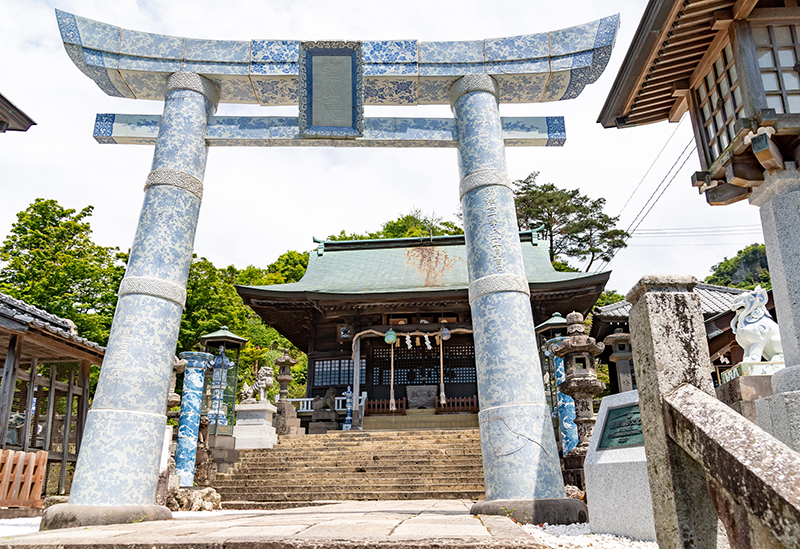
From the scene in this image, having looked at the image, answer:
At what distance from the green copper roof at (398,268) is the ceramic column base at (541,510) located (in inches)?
491

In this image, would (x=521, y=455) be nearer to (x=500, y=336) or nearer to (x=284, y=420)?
(x=500, y=336)

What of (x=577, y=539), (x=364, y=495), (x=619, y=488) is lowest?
(x=364, y=495)

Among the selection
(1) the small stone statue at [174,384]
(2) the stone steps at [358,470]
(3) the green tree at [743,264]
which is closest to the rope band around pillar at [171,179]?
(1) the small stone statue at [174,384]

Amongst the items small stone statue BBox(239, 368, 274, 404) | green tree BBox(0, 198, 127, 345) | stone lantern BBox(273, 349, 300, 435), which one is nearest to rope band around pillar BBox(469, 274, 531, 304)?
small stone statue BBox(239, 368, 274, 404)

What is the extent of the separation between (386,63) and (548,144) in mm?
2432

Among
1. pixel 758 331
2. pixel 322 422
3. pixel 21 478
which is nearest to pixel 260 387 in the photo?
pixel 322 422

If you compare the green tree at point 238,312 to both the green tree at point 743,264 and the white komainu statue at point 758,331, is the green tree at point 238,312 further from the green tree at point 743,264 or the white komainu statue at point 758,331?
the green tree at point 743,264

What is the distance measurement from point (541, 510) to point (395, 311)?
45.9ft

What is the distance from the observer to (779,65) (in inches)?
254

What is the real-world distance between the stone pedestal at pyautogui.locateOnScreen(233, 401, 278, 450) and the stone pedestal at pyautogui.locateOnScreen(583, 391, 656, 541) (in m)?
10.7

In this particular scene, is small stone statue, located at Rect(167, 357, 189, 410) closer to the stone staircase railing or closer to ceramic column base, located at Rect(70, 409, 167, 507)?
ceramic column base, located at Rect(70, 409, 167, 507)

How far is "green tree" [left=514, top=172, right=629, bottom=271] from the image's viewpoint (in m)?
35.0

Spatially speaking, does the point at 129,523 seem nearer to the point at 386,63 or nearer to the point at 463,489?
the point at 386,63

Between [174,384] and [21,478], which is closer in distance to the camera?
[21,478]
